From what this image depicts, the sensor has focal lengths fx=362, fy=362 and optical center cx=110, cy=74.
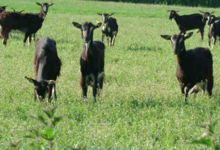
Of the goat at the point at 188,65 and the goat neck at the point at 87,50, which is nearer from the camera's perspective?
the goat neck at the point at 87,50

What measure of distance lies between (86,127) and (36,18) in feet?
39.3

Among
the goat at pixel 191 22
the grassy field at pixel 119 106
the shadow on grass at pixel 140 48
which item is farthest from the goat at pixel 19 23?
the goat at pixel 191 22

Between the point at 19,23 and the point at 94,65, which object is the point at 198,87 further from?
the point at 19,23

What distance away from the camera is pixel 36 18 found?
57.1ft

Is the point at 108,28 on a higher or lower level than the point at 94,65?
lower

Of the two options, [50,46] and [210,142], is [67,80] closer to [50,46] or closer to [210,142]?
[50,46]

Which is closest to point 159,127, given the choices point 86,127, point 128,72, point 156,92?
point 86,127

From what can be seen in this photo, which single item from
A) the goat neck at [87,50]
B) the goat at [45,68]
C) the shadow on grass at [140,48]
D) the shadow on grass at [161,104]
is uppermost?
the goat neck at [87,50]

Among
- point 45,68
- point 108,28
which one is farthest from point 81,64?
point 108,28

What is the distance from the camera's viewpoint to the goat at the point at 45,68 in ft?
24.6

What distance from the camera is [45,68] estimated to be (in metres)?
7.94

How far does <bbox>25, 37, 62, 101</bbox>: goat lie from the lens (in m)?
7.50

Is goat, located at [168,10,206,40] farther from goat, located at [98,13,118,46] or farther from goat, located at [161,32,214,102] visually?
goat, located at [161,32,214,102]

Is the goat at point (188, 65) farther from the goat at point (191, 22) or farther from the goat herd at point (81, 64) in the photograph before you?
the goat at point (191, 22)
